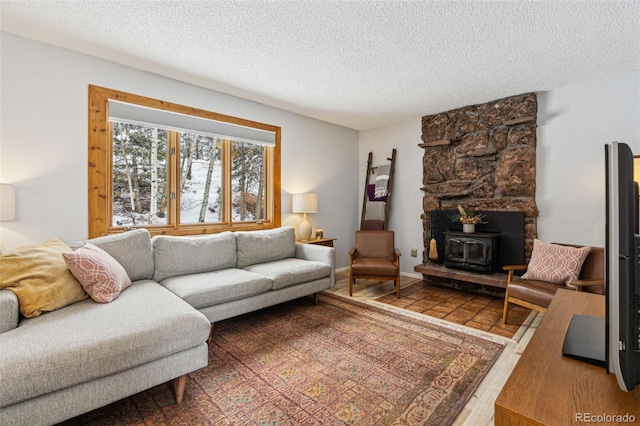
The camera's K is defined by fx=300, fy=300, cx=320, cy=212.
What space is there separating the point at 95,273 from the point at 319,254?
7.20ft

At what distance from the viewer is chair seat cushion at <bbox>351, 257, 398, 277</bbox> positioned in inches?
147

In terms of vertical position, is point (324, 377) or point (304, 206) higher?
point (304, 206)

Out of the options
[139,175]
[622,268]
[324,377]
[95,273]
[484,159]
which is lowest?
[324,377]

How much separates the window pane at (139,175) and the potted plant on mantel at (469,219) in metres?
3.72

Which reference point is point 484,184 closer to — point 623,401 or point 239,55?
point 239,55

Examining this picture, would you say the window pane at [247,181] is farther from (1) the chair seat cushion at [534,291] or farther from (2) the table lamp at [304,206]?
(1) the chair seat cushion at [534,291]

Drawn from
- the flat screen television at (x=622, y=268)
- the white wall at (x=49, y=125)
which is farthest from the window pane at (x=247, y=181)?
the flat screen television at (x=622, y=268)

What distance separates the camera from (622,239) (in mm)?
749

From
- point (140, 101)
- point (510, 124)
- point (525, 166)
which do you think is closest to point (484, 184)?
point (525, 166)

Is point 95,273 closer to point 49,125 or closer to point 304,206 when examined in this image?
point 49,125

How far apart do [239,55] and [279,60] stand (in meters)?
0.37

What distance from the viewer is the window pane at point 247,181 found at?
4.01m

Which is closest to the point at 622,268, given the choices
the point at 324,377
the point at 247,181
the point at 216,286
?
the point at 324,377

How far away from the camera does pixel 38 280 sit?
72.2 inches
